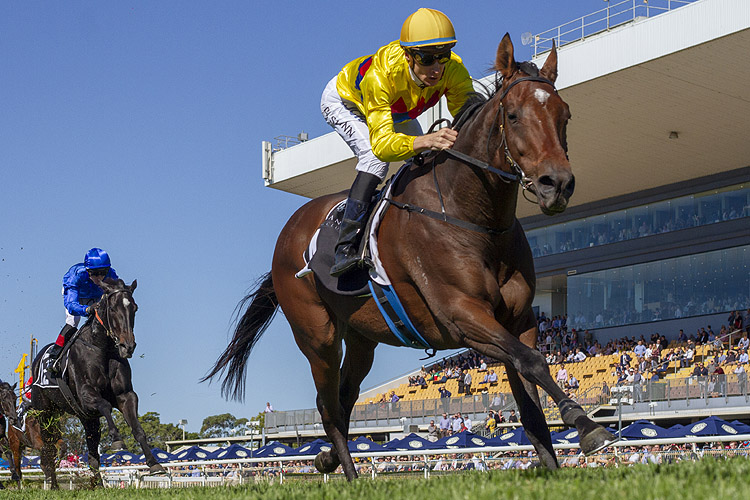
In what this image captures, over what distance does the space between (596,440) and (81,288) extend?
312 inches

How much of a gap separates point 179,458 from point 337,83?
19193 mm

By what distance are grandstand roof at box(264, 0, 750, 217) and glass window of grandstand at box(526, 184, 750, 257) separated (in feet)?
3.09

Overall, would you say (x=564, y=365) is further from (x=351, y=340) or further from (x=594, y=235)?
(x=351, y=340)

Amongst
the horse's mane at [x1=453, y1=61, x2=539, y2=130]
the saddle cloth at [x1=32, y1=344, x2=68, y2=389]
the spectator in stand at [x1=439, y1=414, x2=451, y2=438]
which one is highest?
the horse's mane at [x1=453, y1=61, x2=539, y2=130]

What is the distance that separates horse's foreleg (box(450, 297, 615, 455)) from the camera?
13.5 feet

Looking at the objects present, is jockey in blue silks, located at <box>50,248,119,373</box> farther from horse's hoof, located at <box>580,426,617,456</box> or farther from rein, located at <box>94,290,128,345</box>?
horse's hoof, located at <box>580,426,617,456</box>

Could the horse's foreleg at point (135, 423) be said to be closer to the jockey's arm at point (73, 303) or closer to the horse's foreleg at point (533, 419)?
the jockey's arm at point (73, 303)

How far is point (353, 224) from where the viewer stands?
5.88 metres

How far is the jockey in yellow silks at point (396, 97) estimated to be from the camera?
548cm

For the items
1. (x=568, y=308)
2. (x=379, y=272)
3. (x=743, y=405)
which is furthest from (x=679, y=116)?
(x=379, y=272)

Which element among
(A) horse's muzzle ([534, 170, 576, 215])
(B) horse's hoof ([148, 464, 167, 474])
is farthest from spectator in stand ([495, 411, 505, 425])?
(A) horse's muzzle ([534, 170, 576, 215])

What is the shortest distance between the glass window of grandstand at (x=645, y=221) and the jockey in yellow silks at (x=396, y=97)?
1069 inches

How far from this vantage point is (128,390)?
31.9ft

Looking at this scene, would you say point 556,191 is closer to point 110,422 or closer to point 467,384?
point 110,422
